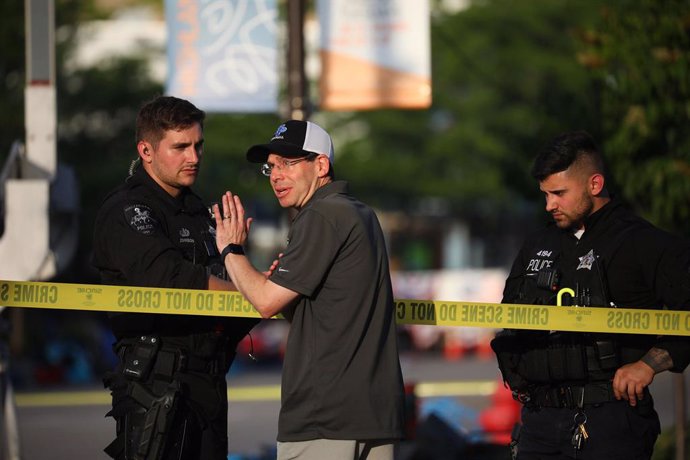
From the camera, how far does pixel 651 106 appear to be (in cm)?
915

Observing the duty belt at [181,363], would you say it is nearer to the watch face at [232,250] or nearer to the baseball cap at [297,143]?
the watch face at [232,250]

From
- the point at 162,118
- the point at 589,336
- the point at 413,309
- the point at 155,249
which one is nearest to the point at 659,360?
the point at 589,336

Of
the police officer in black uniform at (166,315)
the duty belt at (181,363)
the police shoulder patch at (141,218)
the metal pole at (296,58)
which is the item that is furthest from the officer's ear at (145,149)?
the metal pole at (296,58)

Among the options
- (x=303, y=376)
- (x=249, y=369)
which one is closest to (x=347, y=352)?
(x=303, y=376)

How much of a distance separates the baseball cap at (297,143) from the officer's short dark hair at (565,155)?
1050 mm

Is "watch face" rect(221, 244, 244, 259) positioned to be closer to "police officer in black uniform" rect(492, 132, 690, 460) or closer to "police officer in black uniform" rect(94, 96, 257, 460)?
"police officer in black uniform" rect(94, 96, 257, 460)

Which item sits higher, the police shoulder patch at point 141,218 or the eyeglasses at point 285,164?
the eyeglasses at point 285,164

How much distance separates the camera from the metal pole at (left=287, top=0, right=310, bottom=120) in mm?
9672

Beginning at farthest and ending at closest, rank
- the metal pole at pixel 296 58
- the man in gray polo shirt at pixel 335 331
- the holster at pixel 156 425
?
the metal pole at pixel 296 58 < the holster at pixel 156 425 < the man in gray polo shirt at pixel 335 331

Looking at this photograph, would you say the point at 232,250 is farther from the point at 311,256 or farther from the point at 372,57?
the point at 372,57

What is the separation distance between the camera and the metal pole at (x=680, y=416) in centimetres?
889

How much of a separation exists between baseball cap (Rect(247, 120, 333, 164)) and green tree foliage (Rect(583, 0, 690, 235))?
5100 mm

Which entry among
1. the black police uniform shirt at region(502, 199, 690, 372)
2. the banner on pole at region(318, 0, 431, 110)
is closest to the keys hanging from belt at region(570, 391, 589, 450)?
the black police uniform shirt at region(502, 199, 690, 372)

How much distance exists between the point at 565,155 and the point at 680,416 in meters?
4.79
